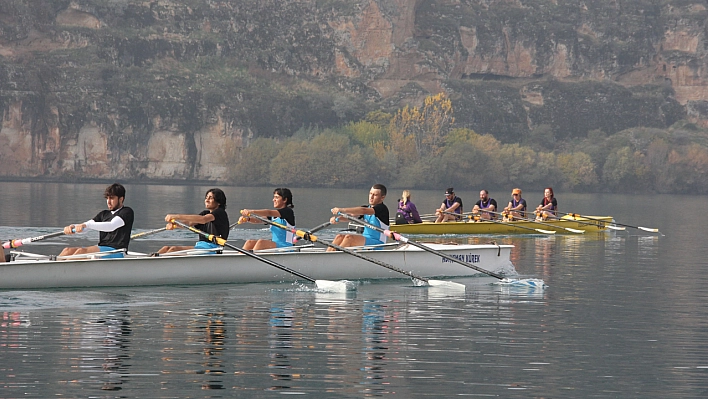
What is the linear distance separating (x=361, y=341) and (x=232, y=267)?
6297 millimetres

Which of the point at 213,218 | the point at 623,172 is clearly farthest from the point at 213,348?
the point at 623,172

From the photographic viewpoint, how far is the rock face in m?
142

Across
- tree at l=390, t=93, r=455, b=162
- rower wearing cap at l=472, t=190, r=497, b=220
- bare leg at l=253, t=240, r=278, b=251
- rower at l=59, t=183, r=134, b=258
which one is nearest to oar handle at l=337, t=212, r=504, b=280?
bare leg at l=253, t=240, r=278, b=251

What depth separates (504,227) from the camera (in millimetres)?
41781

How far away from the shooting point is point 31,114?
13988cm

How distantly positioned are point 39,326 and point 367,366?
511 cm

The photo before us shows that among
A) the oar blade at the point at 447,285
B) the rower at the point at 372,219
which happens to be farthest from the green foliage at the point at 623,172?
the oar blade at the point at 447,285

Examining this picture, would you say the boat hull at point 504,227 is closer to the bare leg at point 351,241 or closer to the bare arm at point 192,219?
the bare leg at point 351,241

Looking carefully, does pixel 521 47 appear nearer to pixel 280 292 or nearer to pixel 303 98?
pixel 303 98

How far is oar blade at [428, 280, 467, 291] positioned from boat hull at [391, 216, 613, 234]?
572 inches

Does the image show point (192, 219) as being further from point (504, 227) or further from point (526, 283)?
point (504, 227)

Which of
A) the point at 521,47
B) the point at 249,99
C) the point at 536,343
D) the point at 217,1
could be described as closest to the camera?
the point at 536,343

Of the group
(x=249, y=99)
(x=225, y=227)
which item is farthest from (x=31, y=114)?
(x=225, y=227)

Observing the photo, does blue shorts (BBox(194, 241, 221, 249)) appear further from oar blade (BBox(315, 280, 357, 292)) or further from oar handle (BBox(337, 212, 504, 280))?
oar handle (BBox(337, 212, 504, 280))
